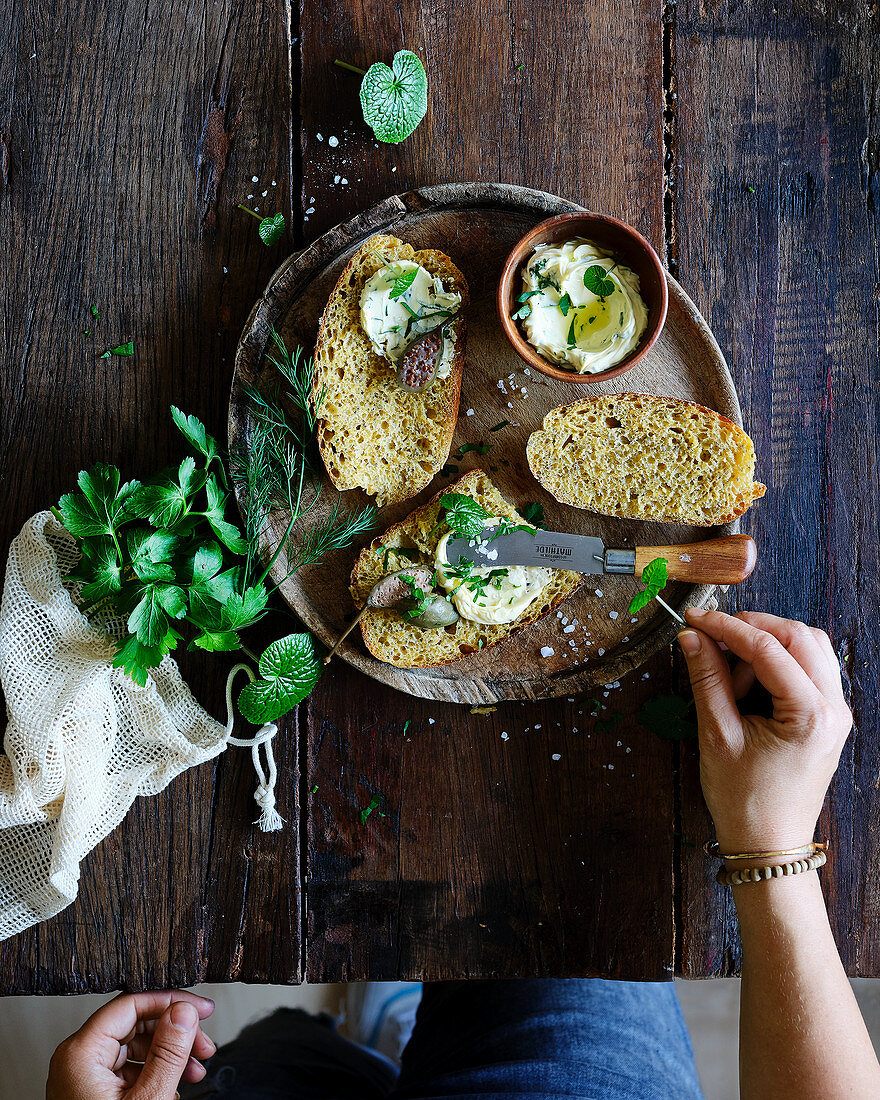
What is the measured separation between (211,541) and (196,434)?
22cm

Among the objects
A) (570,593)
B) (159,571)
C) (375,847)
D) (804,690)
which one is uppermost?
(159,571)

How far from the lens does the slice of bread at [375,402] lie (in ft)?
5.43

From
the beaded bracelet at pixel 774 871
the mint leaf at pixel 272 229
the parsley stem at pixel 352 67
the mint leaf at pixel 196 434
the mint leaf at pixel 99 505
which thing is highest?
the parsley stem at pixel 352 67

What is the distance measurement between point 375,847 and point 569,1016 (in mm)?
773

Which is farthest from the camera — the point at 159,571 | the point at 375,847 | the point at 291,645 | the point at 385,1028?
the point at 385,1028

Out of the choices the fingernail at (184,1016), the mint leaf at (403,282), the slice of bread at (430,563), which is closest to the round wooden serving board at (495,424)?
the slice of bread at (430,563)

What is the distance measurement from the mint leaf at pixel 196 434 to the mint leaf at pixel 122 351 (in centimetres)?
27

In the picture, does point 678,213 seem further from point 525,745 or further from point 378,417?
point 525,745

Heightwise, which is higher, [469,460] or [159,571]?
[469,460]

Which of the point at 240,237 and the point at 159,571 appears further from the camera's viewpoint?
the point at 240,237

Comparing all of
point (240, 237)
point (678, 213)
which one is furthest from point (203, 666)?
point (678, 213)

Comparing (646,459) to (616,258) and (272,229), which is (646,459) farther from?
(272,229)

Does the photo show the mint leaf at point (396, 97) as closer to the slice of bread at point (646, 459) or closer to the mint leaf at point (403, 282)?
the mint leaf at point (403, 282)

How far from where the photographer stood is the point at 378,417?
1.70 metres
